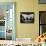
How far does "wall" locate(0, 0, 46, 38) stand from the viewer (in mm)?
4707

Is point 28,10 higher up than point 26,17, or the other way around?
point 28,10

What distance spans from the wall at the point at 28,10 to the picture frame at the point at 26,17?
0.10 meters

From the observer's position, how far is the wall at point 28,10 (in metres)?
4.71

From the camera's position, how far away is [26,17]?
186 inches

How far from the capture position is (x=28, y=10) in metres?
4.75

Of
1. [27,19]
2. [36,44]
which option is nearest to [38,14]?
[27,19]

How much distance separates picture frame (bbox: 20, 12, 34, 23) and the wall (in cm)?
10

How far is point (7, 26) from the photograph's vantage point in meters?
4.87

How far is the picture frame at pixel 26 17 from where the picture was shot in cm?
471

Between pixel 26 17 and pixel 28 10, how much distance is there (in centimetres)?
25

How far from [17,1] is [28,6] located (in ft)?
1.37

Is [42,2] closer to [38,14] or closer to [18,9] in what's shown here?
[38,14]

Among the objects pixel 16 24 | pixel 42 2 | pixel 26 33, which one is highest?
pixel 42 2

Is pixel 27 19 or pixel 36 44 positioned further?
pixel 27 19
